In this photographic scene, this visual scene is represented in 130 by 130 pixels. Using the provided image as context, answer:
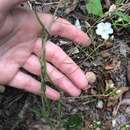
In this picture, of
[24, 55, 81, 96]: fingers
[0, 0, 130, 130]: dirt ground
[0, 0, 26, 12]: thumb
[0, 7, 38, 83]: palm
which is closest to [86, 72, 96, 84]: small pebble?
[0, 0, 130, 130]: dirt ground

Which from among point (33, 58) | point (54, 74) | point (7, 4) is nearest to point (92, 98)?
point (54, 74)

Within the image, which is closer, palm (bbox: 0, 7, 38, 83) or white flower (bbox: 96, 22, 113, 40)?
palm (bbox: 0, 7, 38, 83)

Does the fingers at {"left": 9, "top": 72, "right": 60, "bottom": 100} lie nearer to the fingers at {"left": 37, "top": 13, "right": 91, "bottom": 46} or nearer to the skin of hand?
the skin of hand

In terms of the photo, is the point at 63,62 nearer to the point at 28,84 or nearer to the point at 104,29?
the point at 28,84

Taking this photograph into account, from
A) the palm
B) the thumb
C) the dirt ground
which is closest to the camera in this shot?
the thumb

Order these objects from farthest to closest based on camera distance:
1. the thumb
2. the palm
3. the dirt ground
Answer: the dirt ground < the palm < the thumb

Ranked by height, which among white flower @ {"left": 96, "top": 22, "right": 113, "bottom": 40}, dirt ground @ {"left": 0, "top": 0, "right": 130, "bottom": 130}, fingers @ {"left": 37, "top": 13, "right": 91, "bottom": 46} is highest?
white flower @ {"left": 96, "top": 22, "right": 113, "bottom": 40}

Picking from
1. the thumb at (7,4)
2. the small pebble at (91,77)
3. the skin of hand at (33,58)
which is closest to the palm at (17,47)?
the skin of hand at (33,58)
